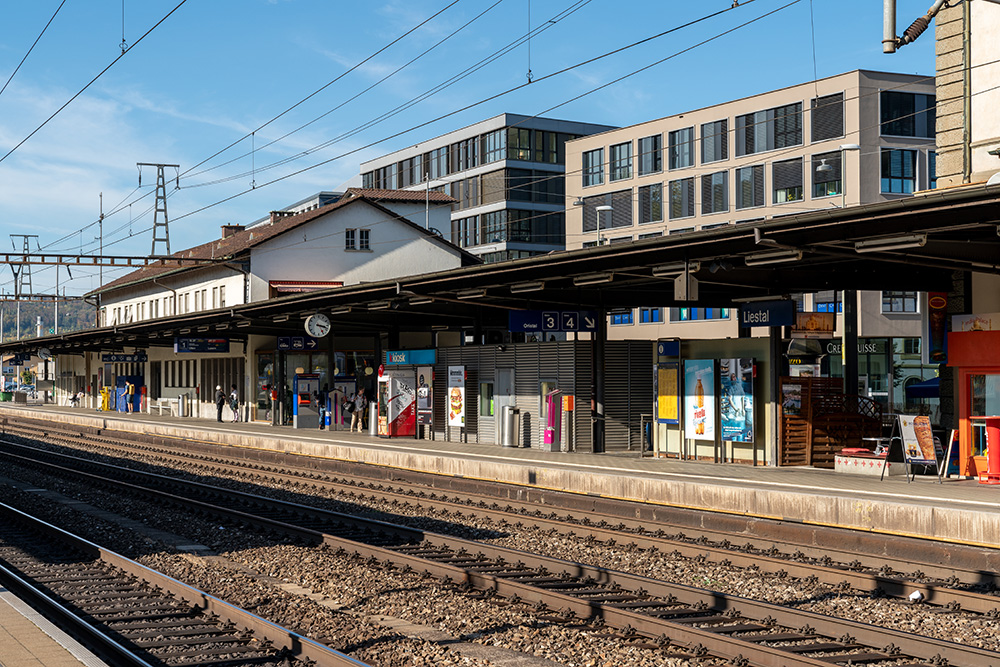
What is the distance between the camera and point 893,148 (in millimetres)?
53000

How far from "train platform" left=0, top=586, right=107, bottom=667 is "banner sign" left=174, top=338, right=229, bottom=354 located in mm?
34810

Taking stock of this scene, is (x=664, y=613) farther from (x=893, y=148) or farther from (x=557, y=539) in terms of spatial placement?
(x=893, y=148)

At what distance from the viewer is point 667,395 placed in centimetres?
2345

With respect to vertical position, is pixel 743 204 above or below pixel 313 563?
above

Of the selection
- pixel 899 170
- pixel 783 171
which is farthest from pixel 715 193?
pixel 899 170

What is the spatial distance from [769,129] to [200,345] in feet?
103

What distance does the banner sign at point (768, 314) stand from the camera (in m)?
20.7

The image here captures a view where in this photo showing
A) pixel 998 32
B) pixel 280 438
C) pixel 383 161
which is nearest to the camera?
pixel 998 32

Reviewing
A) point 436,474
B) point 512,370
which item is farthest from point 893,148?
point 436,474

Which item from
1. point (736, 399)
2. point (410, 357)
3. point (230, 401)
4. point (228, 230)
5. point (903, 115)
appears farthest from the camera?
point (228, 230)

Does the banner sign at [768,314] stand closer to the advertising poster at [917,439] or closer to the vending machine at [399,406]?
the advertising poster at [917,439]

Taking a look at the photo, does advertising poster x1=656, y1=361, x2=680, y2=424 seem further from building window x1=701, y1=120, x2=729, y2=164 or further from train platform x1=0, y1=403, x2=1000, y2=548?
building window x1=701, y1=120, x2=729, y2=164

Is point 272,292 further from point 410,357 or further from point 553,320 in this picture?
point 553,320

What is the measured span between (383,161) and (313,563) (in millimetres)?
80463
